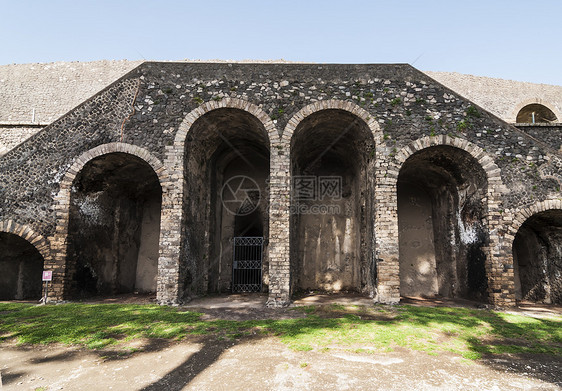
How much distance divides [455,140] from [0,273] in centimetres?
1311

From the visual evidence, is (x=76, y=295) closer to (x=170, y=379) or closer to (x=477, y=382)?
(x=170, y=379)

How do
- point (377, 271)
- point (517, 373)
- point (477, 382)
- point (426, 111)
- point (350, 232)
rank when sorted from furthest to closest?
point (350, 232) < point (426, 111) < point (377, 271) < point (517, 373) < point (477, 382)

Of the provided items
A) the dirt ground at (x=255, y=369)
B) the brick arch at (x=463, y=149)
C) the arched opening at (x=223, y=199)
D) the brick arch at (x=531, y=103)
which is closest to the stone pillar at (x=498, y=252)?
the brick arch at (x=463, y=149)

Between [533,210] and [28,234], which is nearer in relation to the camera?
[533,210]

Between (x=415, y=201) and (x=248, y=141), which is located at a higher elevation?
(x=248, y=141)

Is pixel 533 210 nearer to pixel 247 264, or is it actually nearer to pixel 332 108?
pixel 332 108

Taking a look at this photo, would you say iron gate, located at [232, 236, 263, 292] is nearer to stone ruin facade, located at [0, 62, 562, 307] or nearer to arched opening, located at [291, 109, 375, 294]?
stone ruin facade, located at [0, 62, 562, 307]

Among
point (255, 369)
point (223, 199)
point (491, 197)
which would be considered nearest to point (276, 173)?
point (223, 199)

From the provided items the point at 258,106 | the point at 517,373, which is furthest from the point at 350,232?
the point at 517,373

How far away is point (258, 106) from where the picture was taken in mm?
9133

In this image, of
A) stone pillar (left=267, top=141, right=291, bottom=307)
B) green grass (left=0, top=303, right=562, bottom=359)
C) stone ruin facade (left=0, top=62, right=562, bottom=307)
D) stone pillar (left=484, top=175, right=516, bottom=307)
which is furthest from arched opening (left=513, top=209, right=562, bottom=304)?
stone pillar (left=267, top=141, right=291, bottom=307)

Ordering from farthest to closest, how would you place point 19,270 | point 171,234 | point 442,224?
point 442,224
point 19,270
point 171,234

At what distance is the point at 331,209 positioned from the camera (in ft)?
40.2

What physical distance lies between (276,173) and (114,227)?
577 centimetres
